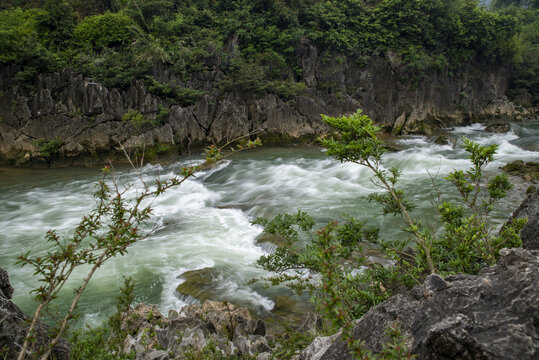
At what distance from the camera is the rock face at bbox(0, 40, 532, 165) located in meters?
15.9

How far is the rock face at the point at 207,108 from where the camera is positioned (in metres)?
15.9

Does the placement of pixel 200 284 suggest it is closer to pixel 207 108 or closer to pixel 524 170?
pixel 524 170

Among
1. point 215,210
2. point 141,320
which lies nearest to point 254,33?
point 215,210

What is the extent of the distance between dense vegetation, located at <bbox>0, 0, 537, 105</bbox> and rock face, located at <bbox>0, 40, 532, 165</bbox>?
0.66 m

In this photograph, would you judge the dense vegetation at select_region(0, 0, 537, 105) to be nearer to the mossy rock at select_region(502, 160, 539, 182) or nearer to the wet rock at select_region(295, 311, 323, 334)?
the mossy rock at select_region(502, 160, 539, 182)

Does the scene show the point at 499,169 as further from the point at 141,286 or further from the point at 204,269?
the point at 141,286

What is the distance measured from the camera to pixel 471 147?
3.25 metres

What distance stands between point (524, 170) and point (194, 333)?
12.4m

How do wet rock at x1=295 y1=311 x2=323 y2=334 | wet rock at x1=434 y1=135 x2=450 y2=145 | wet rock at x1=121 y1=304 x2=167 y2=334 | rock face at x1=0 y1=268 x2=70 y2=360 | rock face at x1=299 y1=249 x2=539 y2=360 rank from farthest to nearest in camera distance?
wet rock at x1=434 y1=135 x2=450 y2=145 → wet rock at x1=121 y1=304 x2=167 y2=334 → wet rock at x1=295 y1=311 x2=323 y2=334 → rock face at x1=0 y1=268 x2=70 y2=360 → rock face at x1=299 y1=249 x2=539 y2=360

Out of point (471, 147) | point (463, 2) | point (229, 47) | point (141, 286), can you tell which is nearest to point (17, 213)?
point (141, 286)

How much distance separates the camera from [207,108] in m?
18.1

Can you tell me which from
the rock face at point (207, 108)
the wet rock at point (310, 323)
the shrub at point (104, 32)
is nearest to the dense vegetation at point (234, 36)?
the shrub at point (104, 32)

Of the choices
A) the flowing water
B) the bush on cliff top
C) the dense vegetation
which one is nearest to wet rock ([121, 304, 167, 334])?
the flowing water

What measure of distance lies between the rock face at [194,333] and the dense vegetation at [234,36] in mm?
15076
